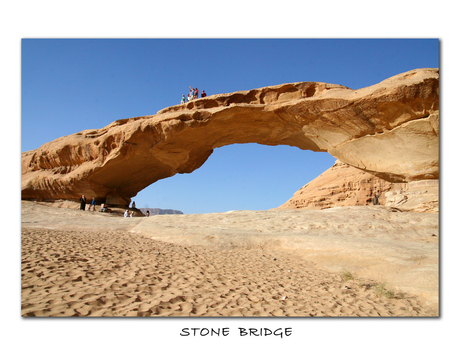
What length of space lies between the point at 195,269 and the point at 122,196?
15.3 meters

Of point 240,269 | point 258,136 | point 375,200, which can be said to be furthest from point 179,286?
point 375,200

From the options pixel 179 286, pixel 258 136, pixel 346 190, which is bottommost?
pixel 179 286

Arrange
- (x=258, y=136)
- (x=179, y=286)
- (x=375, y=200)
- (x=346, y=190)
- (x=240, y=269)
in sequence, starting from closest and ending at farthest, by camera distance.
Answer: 1. (x=179, y=286)
2. (x=240, y=269)
3. (x=258, y=136)
4. (x=375, y=200)
5. (x=346, y=190)

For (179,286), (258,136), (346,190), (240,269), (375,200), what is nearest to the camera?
(179,286)

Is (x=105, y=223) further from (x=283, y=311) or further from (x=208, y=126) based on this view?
(x=283, y=311)

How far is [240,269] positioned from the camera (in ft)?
18.2

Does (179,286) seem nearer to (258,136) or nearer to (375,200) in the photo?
(258,136)

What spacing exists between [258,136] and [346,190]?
878 cm

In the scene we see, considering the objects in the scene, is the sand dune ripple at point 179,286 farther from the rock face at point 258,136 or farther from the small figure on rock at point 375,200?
the small figure on rock at point 375,200

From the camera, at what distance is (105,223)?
1016 centimetres

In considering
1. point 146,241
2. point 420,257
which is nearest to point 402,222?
point 420,257

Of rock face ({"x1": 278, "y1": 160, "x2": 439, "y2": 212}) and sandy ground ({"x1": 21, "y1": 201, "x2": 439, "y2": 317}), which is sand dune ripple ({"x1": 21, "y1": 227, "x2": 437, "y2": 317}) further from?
rock face ({"x1": 278, "y1": 160, "x2": 439, "y2": 212})

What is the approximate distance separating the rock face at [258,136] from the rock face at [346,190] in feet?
3.96

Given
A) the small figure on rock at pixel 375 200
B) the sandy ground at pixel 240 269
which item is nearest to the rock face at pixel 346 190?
the small figure on rock at pixel 375 200
